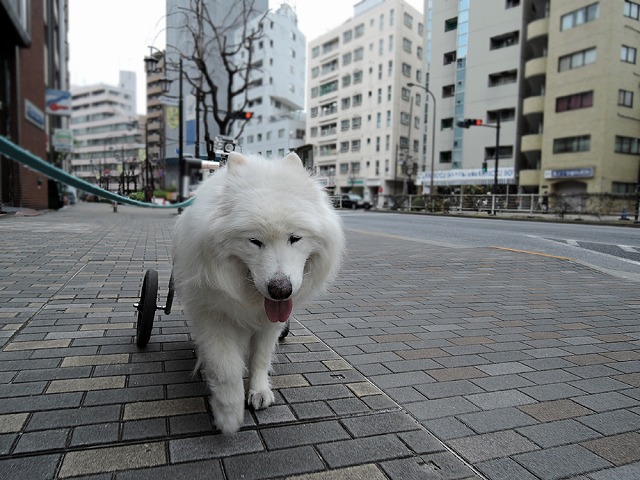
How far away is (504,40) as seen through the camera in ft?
132

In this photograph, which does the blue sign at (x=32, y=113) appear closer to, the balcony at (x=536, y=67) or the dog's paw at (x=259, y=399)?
the dog's paw at (x=259, y=399)

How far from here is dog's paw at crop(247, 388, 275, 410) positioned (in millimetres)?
2490

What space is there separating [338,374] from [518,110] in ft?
141

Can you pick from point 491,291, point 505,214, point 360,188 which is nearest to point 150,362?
point 491,291

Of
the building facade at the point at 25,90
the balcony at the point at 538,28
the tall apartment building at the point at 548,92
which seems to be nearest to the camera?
the building facade at the point at 25,90

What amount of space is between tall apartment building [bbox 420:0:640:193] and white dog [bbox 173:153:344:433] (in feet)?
99.3

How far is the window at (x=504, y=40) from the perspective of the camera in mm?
39406

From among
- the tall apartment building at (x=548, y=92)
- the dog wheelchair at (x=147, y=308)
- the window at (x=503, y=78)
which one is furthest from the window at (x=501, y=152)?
the dog wheelchair at (x=147, y=308)

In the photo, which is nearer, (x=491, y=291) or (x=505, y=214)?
(x=491, y=291)

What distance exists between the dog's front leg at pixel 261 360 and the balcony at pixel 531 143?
40.6 metres

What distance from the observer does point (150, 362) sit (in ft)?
10.1

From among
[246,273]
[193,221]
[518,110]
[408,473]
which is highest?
[518,110]

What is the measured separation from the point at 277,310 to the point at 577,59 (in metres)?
41.0

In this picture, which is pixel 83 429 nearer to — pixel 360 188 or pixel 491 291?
pixel 491 291
